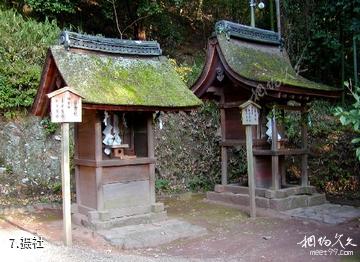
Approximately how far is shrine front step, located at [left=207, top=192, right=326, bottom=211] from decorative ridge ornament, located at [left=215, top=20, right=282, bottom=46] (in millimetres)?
3963

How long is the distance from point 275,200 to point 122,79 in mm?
4341

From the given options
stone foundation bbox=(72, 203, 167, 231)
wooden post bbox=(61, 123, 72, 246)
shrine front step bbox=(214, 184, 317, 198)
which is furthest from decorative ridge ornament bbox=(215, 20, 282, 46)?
wooden post bbox=(61, 123, 72, 246)

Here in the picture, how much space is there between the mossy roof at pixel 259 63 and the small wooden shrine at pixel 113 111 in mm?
1634

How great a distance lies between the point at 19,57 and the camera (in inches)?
480

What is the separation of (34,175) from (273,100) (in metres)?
6.74

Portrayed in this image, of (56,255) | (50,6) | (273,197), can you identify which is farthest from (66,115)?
(50,6)

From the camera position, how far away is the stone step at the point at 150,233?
6.87 meters

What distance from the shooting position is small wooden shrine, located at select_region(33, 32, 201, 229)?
7586 mm

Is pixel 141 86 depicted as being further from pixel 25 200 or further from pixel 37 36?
pixel 37 36

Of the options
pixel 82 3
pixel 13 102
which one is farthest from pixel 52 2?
pixel 13 102

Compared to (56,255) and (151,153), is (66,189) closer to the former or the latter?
(56,255)

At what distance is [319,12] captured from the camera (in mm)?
14008

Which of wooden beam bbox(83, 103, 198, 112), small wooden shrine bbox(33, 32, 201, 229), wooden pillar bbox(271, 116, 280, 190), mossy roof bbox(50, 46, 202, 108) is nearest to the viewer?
wooden beam bbox(83, 103, 198, 112)

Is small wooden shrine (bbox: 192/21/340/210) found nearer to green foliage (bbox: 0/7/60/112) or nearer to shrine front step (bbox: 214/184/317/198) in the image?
shrine front step (bbox: 214/184/317/198)
